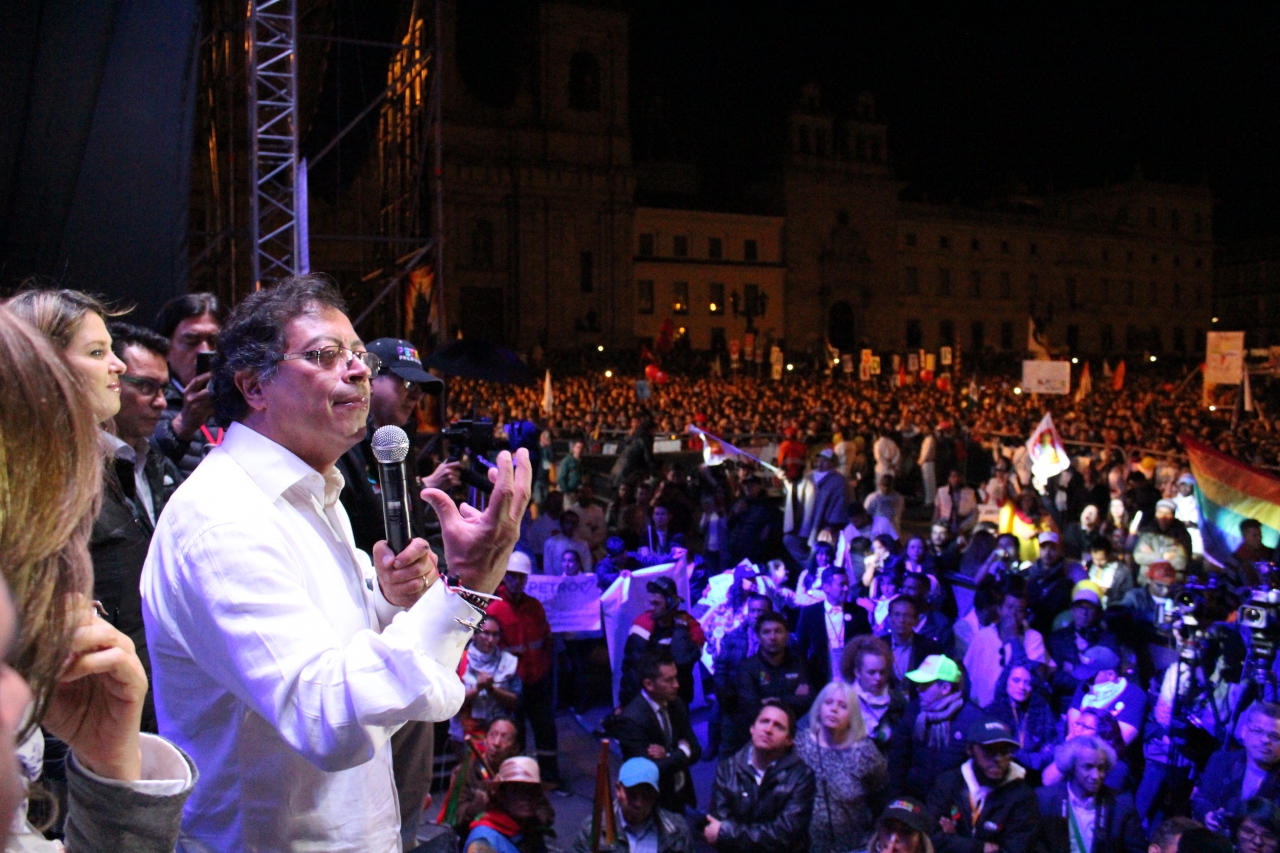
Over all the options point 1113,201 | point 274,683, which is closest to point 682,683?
point 274,683

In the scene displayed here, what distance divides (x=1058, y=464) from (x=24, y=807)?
513 inches

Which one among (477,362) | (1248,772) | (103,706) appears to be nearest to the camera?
(103,706)

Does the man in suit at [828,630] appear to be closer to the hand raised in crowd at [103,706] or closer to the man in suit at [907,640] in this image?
the man in suit at [907,640]

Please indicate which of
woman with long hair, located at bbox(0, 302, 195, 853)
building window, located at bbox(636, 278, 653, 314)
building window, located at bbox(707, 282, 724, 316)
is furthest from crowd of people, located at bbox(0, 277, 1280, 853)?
building window, located at bbox(707, 282, 724, 316)

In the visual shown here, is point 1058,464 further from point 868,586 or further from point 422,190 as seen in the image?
point 422,190

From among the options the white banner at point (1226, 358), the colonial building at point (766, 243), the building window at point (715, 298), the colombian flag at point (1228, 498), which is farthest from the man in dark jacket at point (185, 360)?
the building window at point (715, 298)

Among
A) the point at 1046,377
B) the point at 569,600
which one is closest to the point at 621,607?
the point at 569,600

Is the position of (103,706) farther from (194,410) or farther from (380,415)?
(380,415)

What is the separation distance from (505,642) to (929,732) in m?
2.38

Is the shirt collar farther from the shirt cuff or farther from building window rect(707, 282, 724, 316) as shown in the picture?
building window rect(707, 282, 724, 316)

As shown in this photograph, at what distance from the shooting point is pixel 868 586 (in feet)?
26.6

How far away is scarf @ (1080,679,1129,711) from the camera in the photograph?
5.37 metres

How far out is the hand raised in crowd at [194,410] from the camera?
2.93 meters

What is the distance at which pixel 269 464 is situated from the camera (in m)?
1.75
